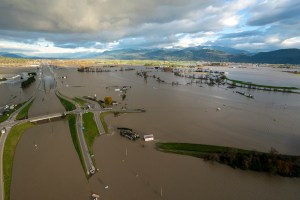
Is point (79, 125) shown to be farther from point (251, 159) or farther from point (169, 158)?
point (251, 159)

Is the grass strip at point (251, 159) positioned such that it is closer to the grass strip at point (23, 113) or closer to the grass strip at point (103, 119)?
the grass strip at point (103, 119)

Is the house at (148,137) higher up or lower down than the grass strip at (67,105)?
lower down

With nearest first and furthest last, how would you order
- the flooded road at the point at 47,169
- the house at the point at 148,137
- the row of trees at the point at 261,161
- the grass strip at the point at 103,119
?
the flooded road at the point at 47,169 < the row of trees at the point at 261,161 < the house at the point at 148,137 < the grass strip at the point at 103,119

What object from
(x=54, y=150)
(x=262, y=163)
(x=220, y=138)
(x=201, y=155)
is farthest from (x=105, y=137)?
(x=262, y=163)

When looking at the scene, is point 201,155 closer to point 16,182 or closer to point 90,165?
point 90,165

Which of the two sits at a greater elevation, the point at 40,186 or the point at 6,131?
the point at 6,131

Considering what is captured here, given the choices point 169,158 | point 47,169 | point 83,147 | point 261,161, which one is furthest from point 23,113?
point 261,161

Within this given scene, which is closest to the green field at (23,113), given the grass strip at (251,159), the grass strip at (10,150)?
the grass strip at (10,150)
